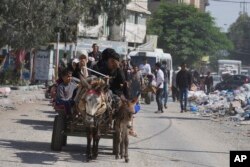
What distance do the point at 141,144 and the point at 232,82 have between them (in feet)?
127

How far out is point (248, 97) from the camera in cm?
2981

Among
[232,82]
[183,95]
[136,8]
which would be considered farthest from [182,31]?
[183,95]

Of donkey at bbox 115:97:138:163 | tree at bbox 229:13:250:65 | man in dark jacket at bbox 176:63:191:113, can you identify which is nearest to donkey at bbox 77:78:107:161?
donkey at bbox 115:97:138:163

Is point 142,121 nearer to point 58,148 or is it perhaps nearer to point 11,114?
point 11,114

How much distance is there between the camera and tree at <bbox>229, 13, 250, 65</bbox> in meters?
137

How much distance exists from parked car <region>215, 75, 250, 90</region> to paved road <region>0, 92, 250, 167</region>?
1152 inches

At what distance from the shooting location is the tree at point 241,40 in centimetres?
13725

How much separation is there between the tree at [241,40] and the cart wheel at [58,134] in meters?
123

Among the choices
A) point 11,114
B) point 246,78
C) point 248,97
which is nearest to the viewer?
point 11,114

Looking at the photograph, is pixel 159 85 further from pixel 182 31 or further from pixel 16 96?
pixel 182 31

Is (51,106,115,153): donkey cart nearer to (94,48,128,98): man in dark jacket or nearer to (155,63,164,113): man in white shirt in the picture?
(94,48,128,98): man in dark jacket

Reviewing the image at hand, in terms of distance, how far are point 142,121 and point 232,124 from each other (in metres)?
3.68

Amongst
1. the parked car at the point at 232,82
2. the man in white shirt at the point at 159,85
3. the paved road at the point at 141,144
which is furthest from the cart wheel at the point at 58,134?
the parked car at the point at 232,82

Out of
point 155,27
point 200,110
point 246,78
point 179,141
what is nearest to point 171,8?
point 155,27
